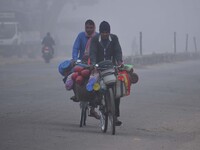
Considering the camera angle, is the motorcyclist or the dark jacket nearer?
the dark jacket

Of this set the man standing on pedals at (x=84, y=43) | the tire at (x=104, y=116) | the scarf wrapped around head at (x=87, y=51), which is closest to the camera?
the tire at (x=104, y=116)

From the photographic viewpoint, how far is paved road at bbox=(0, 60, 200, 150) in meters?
8.45

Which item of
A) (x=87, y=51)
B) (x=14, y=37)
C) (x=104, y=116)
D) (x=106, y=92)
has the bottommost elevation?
(x=104, y=116)

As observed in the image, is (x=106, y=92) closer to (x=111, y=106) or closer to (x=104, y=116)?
(x=111, y=106)

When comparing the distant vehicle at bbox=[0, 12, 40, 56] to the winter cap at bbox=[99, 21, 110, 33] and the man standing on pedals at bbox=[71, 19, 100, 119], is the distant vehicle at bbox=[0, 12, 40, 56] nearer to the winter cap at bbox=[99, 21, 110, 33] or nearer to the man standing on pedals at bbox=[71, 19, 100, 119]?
the man standing on pedals at bbox=[71, 19, 100, 119]

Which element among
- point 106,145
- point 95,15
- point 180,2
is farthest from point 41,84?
point 180,2

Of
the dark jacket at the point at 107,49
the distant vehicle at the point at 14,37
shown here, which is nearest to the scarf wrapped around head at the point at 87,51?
the dark jacket at the point at 107,49

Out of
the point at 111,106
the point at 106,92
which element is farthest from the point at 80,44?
the point at 111,106

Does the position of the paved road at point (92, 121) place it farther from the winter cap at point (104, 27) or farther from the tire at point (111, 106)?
the winter cap at point (104, 27)

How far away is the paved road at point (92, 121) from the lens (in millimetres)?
8453

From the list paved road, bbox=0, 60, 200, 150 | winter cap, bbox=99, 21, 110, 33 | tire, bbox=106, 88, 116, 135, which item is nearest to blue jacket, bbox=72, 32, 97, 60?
winter cap, bbox=99, 21, 110, 33

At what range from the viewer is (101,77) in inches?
372

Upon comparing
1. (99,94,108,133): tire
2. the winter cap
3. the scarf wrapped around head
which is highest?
the winter cap

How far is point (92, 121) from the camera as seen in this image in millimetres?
11273
